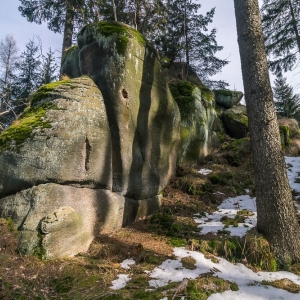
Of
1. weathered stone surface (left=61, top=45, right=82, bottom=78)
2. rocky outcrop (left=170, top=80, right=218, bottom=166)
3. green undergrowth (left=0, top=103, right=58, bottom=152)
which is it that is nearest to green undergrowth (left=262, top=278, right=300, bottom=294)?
green undergrowth (left=0, top=103, right=58, bottom=152)

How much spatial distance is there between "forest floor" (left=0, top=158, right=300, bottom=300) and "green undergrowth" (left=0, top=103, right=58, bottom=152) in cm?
156

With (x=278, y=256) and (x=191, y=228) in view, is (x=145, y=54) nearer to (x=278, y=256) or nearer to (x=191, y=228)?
(x=191, y=228)

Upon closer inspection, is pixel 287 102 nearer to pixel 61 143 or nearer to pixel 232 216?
pixel 232 216

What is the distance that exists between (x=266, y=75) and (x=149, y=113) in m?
3.13

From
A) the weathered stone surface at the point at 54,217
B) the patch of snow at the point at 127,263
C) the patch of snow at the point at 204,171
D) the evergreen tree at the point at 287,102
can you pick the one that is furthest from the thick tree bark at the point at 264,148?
the evergreen tree at the point at 287,102

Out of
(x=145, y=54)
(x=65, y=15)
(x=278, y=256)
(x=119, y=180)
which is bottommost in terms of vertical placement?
(x=278, y=256)

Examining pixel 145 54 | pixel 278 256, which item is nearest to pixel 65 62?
pixel 145 54

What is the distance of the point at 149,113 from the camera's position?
6.99 meters

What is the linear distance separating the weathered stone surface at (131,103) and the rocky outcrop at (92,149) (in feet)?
0.08

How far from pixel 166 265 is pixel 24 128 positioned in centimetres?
388

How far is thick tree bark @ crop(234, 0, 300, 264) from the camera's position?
4.68 meters

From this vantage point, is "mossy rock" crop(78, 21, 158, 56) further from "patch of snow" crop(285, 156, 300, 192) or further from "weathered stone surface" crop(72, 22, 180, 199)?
"patch of snow" crop(285, 156, 300, 192)

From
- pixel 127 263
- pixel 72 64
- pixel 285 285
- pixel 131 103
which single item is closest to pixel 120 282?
pixel 127 263

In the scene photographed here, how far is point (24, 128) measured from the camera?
4992 millimetres
